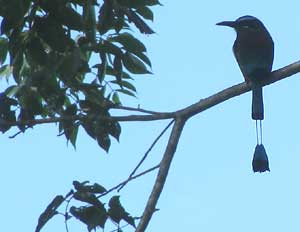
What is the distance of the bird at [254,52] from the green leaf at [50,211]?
1.51 m

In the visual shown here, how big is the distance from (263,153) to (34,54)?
1167mm

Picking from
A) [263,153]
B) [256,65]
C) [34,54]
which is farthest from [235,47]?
[34,54]

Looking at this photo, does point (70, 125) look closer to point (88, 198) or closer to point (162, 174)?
point (88, 198)

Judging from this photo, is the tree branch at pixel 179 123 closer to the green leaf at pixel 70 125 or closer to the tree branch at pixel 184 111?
the tree branch at pixel 184 111

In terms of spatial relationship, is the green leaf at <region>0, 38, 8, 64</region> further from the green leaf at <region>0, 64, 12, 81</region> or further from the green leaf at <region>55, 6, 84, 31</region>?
the green leaf at <region>55, 6, 84, 31</region>

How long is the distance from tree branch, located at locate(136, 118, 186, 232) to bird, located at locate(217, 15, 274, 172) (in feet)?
3.78

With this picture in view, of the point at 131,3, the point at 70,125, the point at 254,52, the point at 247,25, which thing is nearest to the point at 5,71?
the point at 70,125

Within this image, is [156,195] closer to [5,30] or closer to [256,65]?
[5,30]

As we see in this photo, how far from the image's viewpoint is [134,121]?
2.94 m

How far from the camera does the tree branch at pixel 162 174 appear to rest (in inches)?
95.3

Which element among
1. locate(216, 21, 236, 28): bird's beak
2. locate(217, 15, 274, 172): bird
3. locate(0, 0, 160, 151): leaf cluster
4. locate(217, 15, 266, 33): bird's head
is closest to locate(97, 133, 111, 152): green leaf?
locate(0, 0, 160, 151): leaf cluster

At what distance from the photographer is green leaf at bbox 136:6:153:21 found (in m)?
3.12

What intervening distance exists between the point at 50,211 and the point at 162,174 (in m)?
0.39

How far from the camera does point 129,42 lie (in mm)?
3092
